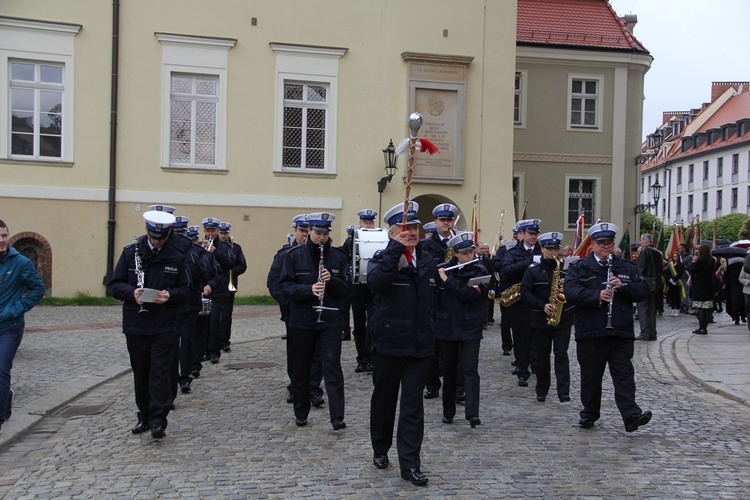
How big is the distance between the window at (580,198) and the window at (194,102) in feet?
44.7

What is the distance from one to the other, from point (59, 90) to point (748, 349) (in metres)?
18.2

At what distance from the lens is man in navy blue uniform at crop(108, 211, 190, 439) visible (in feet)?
25.1

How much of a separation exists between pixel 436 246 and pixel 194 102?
1523cm

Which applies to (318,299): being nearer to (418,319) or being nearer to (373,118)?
(418,319)

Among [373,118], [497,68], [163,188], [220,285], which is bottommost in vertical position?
[220,285]

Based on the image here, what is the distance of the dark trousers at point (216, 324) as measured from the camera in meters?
12.7

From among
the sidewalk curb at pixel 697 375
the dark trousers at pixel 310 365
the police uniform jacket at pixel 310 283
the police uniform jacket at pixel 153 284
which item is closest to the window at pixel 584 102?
the sidewalk curb at pixel 697 375

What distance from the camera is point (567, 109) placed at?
3031cm

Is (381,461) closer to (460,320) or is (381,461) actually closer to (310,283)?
(310,283)

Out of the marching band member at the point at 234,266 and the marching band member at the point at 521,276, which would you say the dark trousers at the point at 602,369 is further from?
the marching band member at the point at 234,266

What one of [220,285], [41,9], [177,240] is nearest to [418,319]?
[177,240]

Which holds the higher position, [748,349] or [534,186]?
[534,186]

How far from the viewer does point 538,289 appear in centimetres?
1030

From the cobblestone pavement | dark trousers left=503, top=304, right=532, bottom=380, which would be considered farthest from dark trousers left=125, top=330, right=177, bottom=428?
dark trousers left=503, top=304, right=532, bottom=380
